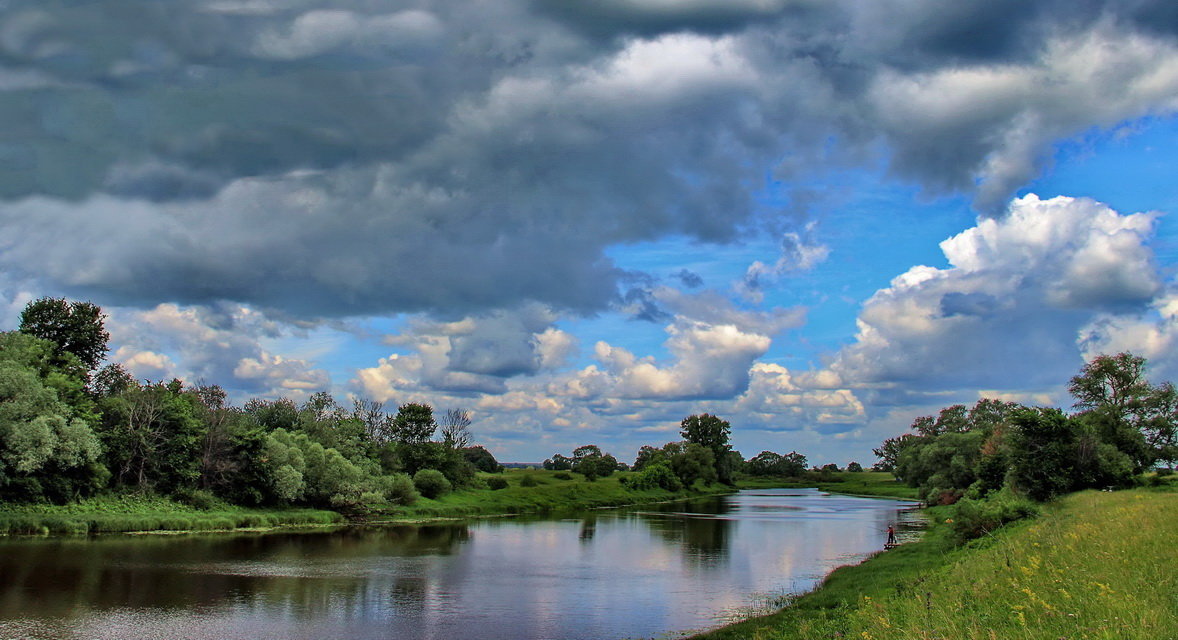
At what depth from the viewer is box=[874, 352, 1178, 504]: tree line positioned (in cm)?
6366

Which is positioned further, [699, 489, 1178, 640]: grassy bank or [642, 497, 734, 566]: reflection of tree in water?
[642, 497, 734, 566]: reflection of tree in water

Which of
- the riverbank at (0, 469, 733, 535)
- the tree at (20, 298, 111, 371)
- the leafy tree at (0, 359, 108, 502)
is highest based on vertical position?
the tree at (20, 298, 111, 371)

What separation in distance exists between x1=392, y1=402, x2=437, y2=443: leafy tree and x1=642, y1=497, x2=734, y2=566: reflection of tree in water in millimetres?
42868

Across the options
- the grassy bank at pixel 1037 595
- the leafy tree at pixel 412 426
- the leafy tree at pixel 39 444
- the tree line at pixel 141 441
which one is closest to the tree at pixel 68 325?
the tree line at pixel 141 441

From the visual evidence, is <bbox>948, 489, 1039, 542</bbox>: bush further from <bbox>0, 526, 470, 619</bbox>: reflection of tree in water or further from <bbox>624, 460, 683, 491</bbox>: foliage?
<bbox>624, 460, 683, 491</bbox>: foliage

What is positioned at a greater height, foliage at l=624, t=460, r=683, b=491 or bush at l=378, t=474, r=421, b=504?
bush at l=378, t=474, r=421, b=504

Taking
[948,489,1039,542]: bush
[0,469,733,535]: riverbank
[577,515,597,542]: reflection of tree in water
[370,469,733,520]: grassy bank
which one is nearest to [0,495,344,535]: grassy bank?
[0,469,733,535]: riverbank

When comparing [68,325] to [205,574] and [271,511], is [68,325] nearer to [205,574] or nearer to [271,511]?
[271,511]

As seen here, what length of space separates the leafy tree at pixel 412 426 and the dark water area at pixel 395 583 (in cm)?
6373

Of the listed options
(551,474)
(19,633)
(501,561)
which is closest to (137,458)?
(501,561)

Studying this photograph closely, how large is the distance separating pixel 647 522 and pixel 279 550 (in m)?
49.2

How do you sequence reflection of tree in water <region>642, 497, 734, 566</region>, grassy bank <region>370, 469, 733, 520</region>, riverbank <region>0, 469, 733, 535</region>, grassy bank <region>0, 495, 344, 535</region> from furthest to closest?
1. grassy bank <region>370, 469, 733, 520</region>
2. reflection of tree in water <region>642, 497, 734, 566</region>
3. riverbank <region>0, 469, 733, 535</region>
4. grassy bank <region>0, 495, 344, 535</region>

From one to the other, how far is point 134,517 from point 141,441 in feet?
36.1

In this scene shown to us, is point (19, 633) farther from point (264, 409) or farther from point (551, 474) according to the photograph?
point (551, 474)
